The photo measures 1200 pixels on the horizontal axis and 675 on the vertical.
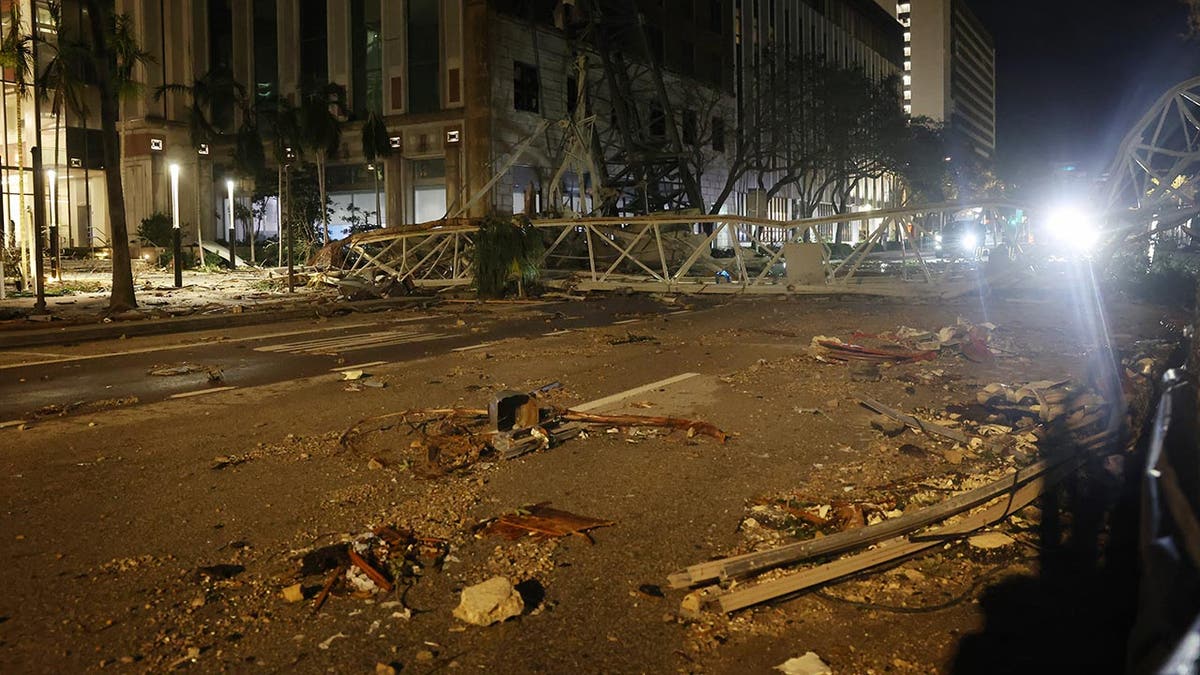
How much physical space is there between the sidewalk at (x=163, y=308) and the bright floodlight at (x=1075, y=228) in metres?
12.6

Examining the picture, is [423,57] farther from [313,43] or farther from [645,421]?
[645,421]

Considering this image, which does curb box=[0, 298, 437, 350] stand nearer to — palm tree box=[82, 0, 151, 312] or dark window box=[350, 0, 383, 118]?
palm tree box=[82, 0, 151, 312]

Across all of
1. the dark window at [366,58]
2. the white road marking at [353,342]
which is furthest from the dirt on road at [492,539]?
the dark window at [366,58]

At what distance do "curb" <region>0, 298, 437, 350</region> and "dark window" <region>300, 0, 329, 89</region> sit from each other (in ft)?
77.7

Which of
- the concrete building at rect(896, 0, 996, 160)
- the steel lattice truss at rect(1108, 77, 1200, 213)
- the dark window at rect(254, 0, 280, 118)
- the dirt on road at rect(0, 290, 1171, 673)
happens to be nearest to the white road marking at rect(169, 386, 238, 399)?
the dirt on road at rect(0, 290, 1171, 673)

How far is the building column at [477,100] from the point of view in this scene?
34.3m

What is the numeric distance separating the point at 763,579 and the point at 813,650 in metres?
0.55

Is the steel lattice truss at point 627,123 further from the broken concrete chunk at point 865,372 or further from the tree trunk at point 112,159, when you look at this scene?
the broken concrete chunk at point 865,372

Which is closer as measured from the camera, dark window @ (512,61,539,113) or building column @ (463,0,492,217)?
building column @ (463,0,492,217)

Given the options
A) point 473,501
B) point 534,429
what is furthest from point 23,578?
point 534,429

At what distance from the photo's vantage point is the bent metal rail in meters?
19.7

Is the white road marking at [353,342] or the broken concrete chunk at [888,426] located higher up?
the white road marking at [353,342]

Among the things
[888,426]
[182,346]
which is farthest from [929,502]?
[182,346]

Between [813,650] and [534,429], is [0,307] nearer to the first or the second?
[534,429]
